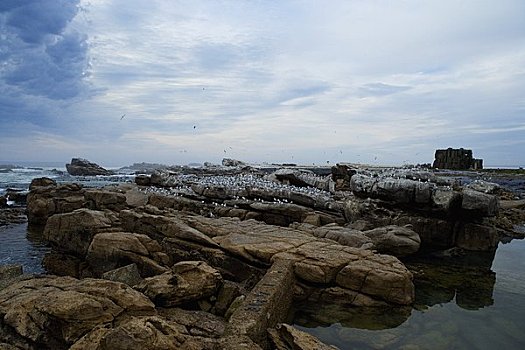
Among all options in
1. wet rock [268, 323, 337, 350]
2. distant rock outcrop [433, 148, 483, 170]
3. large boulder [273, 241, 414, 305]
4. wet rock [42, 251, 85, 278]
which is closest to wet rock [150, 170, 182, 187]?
wet rock [42, 251, 85, 278]

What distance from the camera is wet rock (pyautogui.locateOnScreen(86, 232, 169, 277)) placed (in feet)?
36.0

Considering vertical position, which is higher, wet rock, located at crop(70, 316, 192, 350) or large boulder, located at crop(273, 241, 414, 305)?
wet rock, located at crop(70, 316, 192, 350)

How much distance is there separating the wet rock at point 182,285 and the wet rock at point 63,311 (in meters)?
0.91

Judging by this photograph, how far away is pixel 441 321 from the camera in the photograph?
9.48 metres

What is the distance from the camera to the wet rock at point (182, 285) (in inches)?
303

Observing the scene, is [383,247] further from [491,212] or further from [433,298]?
[491,212]

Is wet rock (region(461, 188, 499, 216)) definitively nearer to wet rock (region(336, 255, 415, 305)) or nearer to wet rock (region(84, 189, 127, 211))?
wet rock (region(336, 255, 415, 305))

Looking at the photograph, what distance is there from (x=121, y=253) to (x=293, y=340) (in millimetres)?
6896

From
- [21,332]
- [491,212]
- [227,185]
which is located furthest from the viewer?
[227,185]

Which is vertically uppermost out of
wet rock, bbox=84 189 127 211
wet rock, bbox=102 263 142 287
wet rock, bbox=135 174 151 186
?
wet rock, bbox=135 174 151 186

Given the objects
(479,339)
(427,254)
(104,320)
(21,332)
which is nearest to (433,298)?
(479,339)

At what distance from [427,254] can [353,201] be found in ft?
14.7

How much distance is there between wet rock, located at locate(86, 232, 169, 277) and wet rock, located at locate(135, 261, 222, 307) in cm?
233

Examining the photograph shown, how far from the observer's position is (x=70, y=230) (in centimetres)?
1355
